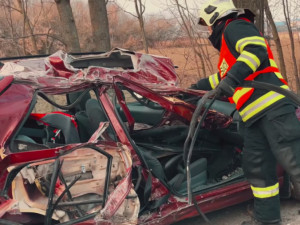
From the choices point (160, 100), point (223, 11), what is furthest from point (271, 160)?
point (223, 11)

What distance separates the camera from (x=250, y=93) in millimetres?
2691

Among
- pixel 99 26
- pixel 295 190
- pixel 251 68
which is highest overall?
pixel 99 26

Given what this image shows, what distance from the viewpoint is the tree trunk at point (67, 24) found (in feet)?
26.0

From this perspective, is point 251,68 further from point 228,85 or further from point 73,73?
point 73,73

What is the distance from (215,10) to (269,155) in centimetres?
128

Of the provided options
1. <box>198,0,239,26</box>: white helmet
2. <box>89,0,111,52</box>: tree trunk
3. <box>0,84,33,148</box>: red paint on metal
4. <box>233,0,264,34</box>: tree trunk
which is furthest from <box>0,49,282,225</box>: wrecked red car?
<box>89,0,111,52</box>: tree trunk

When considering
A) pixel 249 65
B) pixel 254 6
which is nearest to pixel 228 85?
pixel 249 65

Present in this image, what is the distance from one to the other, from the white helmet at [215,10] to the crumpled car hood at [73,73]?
0.73 meters

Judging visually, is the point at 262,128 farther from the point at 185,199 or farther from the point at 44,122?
the point at 44,122

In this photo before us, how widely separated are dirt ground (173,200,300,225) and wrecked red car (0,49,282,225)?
1.01 feet

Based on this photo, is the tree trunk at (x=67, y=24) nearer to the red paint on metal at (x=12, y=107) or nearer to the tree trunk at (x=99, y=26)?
the tree trunk at (x=99, y=26)

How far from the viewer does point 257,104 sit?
2.67m

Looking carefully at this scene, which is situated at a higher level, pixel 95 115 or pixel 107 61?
pixel 107 61

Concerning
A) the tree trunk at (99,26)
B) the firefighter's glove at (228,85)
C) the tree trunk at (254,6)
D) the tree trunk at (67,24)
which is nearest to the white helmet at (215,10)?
the firefighter's glove at (228,85)
